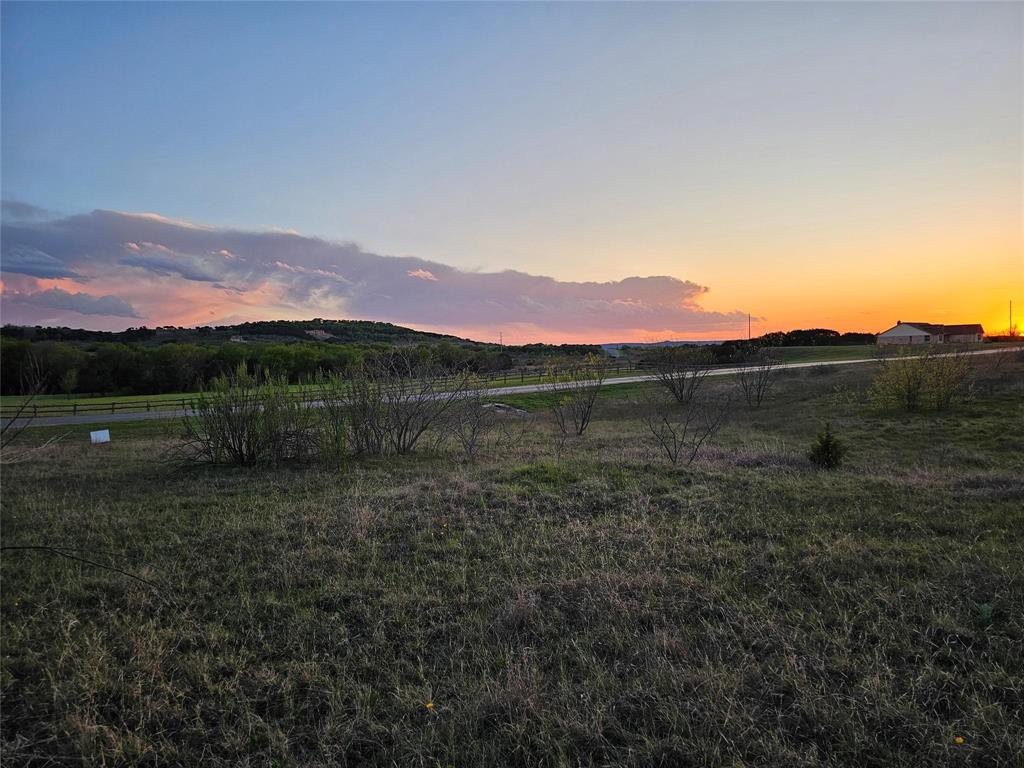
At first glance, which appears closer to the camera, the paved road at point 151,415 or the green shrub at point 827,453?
the green shrub at point 827,453

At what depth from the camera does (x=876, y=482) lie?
7930mm

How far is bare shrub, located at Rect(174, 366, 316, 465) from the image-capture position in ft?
34.6

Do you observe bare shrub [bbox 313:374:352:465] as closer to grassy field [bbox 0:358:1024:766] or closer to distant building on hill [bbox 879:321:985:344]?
grassy field [bbox 0:358:1024:766]

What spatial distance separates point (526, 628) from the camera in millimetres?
3684

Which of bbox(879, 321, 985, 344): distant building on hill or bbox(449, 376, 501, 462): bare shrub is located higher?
bbox(879, 321, 985, 344): distant building on hill

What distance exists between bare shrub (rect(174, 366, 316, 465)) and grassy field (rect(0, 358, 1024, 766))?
9.80 feet

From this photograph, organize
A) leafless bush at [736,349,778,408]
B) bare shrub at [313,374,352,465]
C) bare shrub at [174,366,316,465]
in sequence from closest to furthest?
bare shrub at [174,366,316,465], bare shrub at [313,374,352,465], leafless bush at [736,349,778,408]

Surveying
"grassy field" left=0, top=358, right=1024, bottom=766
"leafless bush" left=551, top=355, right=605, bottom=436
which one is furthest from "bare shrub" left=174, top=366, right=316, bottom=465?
"leafless bush" left=551, top=355, right=605, bottom=436

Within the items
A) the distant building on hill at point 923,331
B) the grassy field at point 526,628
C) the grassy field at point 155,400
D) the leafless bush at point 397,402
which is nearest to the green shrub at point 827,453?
the grassy field at point 526,628

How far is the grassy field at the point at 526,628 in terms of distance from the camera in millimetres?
2590

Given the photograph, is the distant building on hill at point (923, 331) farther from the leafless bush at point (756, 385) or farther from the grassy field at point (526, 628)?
the grassy field at point (526, 628)

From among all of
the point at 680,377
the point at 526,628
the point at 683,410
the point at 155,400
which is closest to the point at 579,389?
the point at 683,410

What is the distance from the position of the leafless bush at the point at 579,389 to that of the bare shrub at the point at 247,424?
10331 millimetres

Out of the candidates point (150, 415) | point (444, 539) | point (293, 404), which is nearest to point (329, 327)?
point (150, 415)
